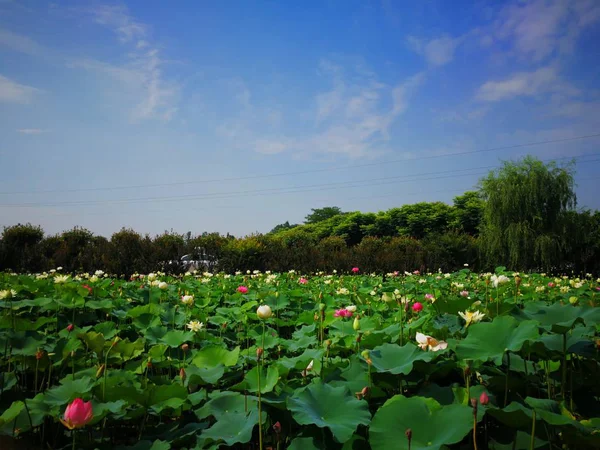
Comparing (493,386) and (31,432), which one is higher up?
(493,386)

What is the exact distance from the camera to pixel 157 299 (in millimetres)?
3219

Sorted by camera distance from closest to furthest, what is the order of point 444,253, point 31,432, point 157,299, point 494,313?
point 31,432 → point 494,313 → point 157,299 → point 444,253

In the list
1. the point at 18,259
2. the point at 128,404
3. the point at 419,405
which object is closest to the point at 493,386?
the point at 419,405

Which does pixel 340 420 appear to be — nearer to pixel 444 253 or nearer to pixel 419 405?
pixel 419 405

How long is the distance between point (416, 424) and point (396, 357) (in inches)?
14.8

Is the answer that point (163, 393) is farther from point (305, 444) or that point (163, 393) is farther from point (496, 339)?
point (496, 339)

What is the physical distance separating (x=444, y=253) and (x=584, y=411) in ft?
43.1

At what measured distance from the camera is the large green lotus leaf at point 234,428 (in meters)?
1.04

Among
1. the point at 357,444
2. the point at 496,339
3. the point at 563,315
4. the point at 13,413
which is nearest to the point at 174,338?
the point at 13,413

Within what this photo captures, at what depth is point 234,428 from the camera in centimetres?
111

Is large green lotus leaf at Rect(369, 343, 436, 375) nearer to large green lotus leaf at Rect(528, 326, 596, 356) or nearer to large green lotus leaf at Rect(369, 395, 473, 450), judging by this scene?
large green lotus leaf at Rect(369, 395, 473, 450)

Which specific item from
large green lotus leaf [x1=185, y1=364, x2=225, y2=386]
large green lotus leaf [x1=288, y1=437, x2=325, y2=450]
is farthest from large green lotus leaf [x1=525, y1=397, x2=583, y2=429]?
large green lotus leaf [x1=185, y1=364, x2=225, y2=386]

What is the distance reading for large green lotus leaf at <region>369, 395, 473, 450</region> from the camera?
0.93 meters

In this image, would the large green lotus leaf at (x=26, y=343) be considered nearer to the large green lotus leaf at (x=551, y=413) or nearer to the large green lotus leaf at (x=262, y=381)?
the large green lotus leaf at (x=262, y=381)
